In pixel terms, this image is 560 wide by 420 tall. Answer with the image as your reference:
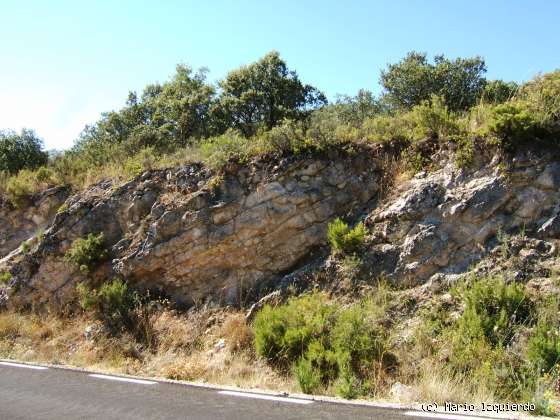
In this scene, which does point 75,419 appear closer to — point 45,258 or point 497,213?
point 497,213

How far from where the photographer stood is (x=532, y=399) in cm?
547

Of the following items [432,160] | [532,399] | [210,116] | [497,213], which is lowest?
[532,399]

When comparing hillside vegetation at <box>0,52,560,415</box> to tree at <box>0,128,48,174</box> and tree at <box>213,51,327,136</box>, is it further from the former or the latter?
tree at <box>0,128,48,174</box>

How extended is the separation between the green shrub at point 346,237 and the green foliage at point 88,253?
6340 millimetres

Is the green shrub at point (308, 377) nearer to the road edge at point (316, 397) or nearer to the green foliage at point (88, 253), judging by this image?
the road edge at point (316, 397)

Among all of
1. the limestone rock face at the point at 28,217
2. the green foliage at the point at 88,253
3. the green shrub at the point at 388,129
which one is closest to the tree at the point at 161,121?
the limestone rock face at the point at 28,217

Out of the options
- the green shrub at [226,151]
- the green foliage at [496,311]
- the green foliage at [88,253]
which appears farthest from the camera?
the green foliage at [88,253]

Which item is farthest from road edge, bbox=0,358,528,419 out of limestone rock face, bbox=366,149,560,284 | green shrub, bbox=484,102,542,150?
green shrub, bbox=484,102,542,150

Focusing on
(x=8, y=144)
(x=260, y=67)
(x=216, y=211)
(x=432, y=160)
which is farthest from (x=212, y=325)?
(x=8, y=144)

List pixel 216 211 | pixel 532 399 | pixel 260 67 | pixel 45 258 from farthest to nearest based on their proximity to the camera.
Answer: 1. pixel 260 67
2. pixel 45 258
3. pixel 216 211
4. pixel 532 399

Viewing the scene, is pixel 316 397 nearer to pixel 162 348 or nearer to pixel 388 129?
pixel 162 348

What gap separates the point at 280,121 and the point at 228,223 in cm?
370

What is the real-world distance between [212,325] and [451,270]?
16.5ft

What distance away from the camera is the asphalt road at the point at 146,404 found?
17.7ft
